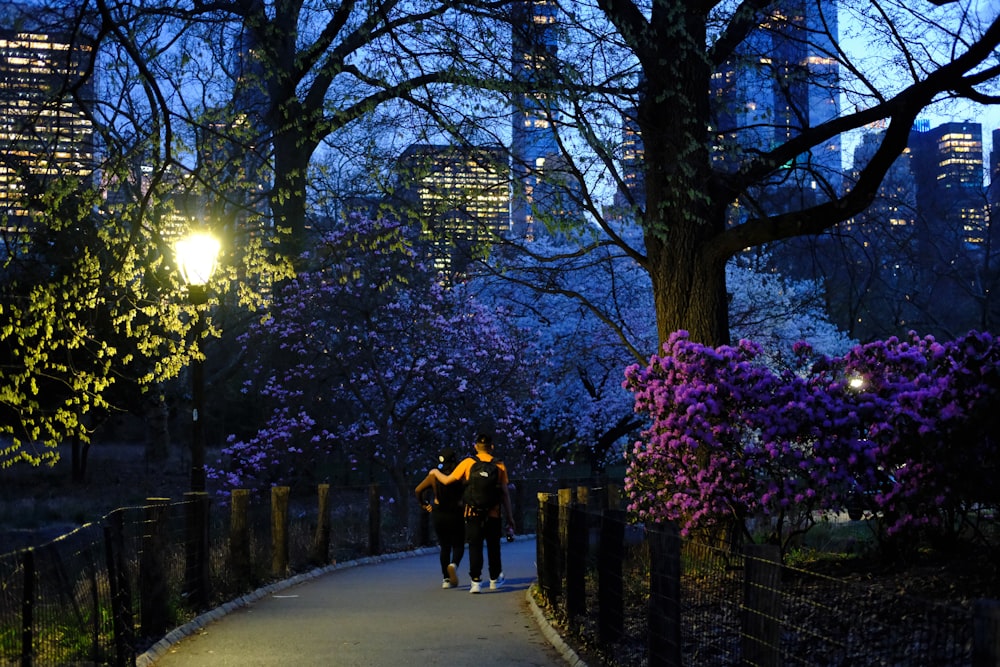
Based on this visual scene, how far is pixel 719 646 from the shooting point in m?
8.52

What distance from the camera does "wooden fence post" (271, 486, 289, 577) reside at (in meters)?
17.5

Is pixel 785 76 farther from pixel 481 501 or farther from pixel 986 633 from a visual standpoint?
pixel 986 633

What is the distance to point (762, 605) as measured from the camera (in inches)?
251

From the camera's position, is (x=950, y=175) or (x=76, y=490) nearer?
(x=950, y=175)

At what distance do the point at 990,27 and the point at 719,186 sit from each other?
3.64 metres

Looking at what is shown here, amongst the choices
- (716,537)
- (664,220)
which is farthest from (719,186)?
(716,537)

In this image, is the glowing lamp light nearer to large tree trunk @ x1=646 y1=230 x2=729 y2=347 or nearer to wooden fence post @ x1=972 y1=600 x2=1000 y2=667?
large tree trunk @ x1=646 y1=230 x2=729 y2=347

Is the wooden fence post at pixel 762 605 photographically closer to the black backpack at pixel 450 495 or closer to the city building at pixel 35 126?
the city building at pixel 35 126

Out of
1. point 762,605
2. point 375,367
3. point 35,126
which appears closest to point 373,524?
point 375,367

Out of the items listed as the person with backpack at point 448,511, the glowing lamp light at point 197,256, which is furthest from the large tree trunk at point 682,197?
the glowing lamp light at point 197,256

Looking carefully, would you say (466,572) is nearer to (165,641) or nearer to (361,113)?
(361,113)

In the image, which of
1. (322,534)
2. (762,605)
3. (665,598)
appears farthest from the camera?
(322,534)

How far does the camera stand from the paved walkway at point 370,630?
413 inches

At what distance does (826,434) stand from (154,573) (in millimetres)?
6376
